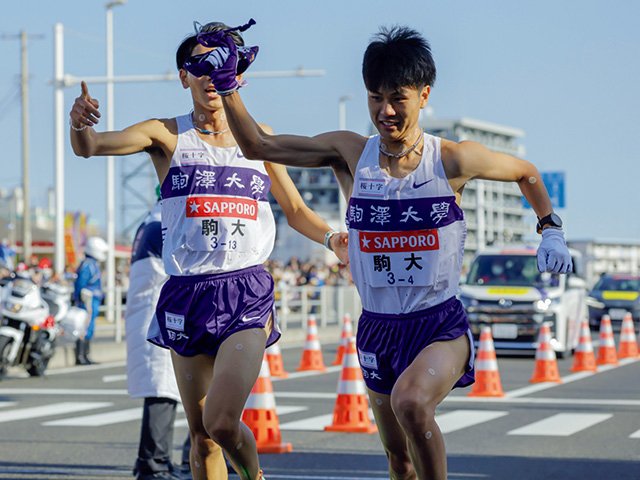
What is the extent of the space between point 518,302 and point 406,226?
17.5 m

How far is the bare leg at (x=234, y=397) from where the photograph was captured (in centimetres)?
627

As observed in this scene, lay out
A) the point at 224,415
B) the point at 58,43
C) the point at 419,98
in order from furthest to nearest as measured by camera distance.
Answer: the point at 58,43 < the point at 224,415 < the point at 419,98

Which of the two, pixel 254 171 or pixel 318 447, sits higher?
pixel 254 171

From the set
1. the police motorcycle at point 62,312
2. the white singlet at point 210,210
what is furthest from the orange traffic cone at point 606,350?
the white singlet at point 210,210

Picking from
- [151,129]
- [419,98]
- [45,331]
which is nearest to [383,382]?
[419,98]

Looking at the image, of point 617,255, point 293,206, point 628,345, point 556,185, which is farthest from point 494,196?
point 293,206

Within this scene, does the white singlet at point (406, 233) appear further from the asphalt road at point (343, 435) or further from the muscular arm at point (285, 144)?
the asphalt road at point (343, 435)

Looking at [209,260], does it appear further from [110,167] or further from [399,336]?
[110,167]

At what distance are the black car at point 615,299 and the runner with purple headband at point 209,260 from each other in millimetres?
32795

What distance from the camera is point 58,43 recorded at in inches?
1235

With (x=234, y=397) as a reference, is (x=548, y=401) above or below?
below

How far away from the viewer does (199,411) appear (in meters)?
6.57

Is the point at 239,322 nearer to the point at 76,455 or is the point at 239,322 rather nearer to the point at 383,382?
the point at 383,382

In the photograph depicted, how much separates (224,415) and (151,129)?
4.70 ft
